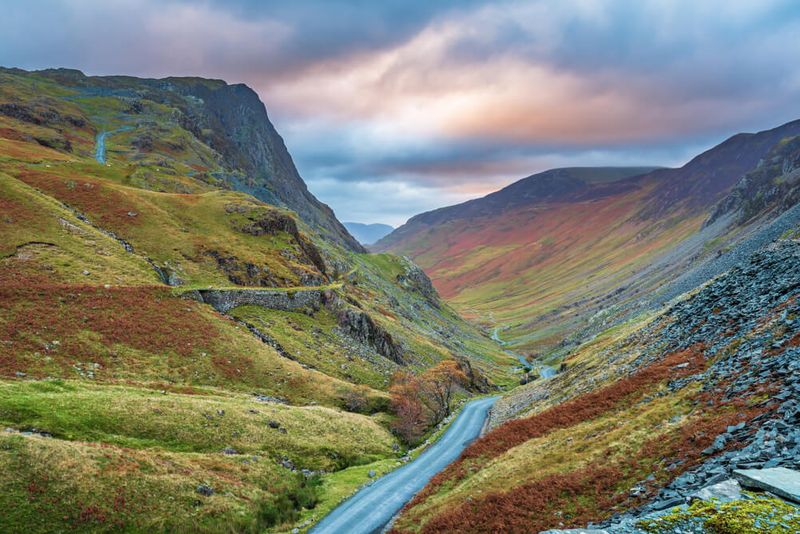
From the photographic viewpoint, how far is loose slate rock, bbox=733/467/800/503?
14.1 meters

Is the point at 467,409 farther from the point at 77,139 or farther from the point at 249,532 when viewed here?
the point at 77,139

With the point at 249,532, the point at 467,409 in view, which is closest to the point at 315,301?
the point at 467,409

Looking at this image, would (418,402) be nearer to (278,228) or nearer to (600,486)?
(600,486)

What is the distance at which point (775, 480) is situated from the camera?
14.9 metres

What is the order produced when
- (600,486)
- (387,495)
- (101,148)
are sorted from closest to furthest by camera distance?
(600,486) → (387,495) → (101,148)

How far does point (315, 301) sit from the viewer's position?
90.4m

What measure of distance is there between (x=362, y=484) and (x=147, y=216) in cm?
7750

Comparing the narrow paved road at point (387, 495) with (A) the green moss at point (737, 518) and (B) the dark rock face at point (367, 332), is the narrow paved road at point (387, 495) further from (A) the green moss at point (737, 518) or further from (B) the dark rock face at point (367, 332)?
(B) the dark rock face at point (367, 332)

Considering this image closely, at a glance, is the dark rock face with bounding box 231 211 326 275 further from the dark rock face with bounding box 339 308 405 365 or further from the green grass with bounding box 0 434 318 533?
the green grass with bounding box 0 434 318 533

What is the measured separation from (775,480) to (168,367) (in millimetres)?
58517

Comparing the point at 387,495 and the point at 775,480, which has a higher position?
the point at 775,480

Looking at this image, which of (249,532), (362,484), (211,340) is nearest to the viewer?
(249,532)

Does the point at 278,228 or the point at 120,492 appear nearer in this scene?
the point at 120,492

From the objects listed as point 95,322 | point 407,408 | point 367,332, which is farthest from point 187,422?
point 367,332
